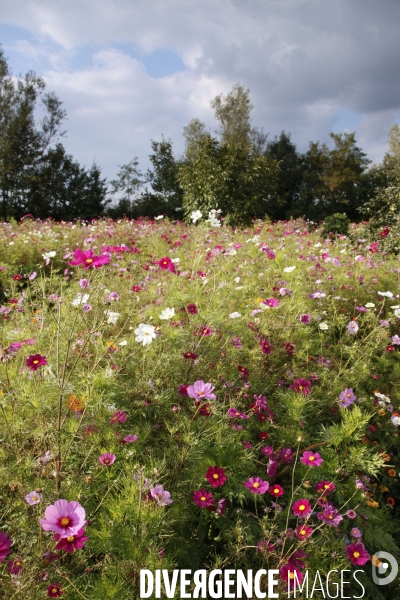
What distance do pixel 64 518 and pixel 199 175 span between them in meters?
12.1

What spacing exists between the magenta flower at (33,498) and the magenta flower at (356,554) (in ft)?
3.33

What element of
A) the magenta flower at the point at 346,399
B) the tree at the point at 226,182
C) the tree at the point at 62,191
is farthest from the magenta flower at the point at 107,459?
the tree at the point at 62,191

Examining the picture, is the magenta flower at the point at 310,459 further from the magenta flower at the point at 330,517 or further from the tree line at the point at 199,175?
the tree line at the point at 199,175

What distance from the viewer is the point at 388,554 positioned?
1.63 meters

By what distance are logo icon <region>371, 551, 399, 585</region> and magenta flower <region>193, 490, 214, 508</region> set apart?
2.48ft

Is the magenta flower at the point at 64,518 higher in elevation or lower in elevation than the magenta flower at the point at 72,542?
higher

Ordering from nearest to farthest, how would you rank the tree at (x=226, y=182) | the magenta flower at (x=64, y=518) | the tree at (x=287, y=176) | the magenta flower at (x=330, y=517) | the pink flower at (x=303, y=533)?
the magenta flower at (x=64, y=518) < the pink flower at (x=303, y=533) < the magenta flower at (x=330, y=517) < the tree at (x=226, y=182) < the tree at (x=287, y=176)

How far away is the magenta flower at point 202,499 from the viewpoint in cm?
134

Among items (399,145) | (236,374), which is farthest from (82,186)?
(236,374)

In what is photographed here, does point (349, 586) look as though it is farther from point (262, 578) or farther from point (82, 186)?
point (82, 186)

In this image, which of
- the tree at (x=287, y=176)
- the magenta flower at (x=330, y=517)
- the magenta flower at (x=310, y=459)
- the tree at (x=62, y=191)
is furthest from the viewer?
the tree at (x=287, y=176)

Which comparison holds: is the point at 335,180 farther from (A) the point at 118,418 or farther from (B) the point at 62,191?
(A) the point at 118,418

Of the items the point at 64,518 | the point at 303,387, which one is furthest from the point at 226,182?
the point at 64,518

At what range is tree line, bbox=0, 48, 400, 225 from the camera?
12.3 m
